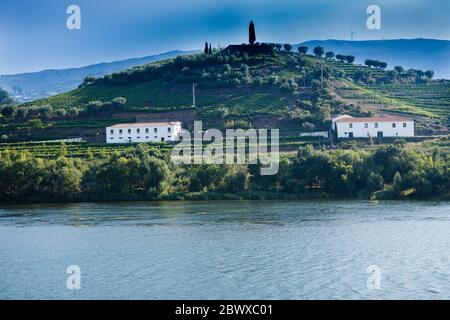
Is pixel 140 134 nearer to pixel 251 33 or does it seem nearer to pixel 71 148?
pixel 71 148

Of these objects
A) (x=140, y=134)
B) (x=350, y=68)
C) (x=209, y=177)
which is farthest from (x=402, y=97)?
(x=209, y=177)

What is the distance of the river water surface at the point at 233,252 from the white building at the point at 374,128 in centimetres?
1914

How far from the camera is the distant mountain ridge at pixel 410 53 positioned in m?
149

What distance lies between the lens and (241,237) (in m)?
26.9

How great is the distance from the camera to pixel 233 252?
23.7 m

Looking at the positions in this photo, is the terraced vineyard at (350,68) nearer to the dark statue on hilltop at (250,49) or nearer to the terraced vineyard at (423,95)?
the terraced vineyard at (423,95)

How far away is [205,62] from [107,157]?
3141 cm

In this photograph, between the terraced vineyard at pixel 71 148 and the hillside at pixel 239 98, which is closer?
the terraced vineyard at pixel 71 148

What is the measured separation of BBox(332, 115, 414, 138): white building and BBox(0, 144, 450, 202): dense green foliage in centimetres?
959

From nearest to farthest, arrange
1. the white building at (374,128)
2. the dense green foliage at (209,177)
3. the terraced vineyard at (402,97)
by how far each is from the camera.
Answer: the dense green foliage at (209,177)
the white building at (374,128)
the terraced vineyard at (402,97)

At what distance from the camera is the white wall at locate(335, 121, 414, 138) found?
54.9 meters

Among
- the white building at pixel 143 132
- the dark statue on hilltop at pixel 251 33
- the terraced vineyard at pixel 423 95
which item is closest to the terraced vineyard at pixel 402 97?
the terraced vineyard at pixel 423 95

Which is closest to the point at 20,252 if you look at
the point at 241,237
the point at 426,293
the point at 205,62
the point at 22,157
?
the point at 241,237

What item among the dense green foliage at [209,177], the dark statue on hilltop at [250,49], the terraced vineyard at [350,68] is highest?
the dark statue on hilltop at [250,49]
